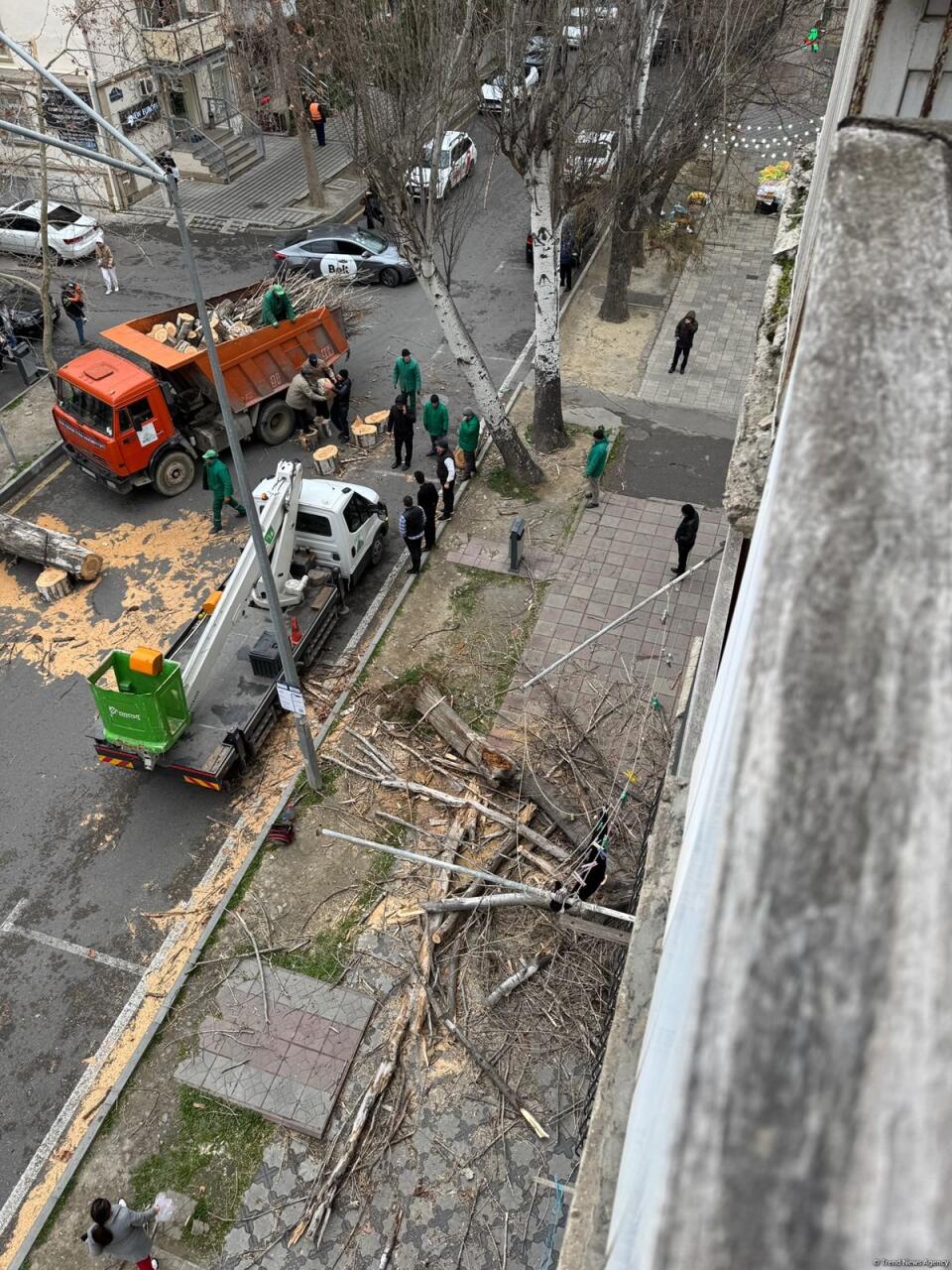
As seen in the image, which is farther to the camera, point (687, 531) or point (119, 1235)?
point (687, 531)

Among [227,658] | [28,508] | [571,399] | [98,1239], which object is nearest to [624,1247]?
[98,1239]

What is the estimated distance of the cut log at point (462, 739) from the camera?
10352 millimetres

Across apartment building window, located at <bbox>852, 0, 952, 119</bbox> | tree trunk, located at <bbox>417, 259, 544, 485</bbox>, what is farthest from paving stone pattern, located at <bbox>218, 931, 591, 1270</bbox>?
tree trunk, located at <bbox>417, 259, 544, 485</bbox>

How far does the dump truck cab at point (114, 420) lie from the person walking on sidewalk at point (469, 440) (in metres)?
4.73

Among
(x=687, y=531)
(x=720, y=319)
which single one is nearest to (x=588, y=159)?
(x=720, y=319)

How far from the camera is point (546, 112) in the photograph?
12547 millimetres

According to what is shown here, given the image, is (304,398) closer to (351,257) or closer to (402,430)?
(402,430)

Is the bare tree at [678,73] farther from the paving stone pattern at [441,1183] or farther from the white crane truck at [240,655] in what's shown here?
the paving stone pattern at [441,1183]

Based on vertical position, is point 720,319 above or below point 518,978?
above

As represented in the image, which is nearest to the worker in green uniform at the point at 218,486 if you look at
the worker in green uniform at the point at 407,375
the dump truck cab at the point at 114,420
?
the dump truck cab at the point at 114,420

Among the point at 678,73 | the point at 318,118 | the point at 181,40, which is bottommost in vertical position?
the point at 318,118

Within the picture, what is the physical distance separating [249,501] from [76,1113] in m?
5.71

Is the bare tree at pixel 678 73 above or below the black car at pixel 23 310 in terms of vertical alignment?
above

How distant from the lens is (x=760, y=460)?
4.61 metres
